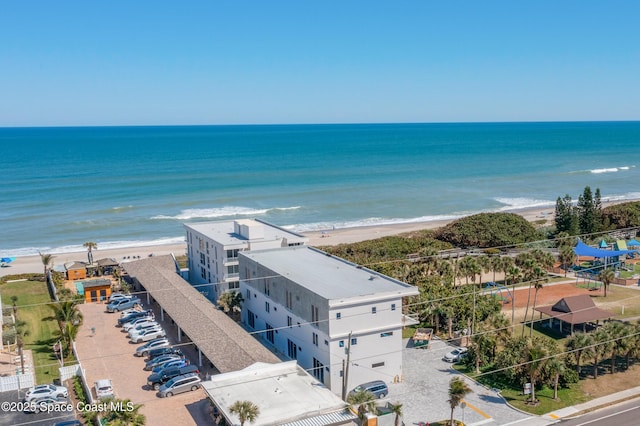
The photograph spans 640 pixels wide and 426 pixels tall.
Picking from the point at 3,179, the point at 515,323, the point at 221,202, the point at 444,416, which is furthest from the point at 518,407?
the point at 3,179

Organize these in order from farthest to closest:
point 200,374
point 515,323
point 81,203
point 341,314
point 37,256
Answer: point 81,203
point 37,256
point 515,323
point 200,374
point 341,314

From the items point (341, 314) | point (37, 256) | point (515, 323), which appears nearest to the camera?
point (341, 314)

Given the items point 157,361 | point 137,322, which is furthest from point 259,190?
point 157,361

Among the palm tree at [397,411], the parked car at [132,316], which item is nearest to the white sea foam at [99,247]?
the parked car at [132,316]

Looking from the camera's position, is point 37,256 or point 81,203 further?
point 81,203

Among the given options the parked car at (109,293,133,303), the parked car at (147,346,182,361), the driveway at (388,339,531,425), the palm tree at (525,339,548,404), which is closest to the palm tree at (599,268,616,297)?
the driveway at (388,339,531,425)

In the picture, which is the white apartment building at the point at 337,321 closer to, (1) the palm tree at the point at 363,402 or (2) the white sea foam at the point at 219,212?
(1) the palm tree at the point at 363,402

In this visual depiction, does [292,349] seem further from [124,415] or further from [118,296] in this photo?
[118,296]

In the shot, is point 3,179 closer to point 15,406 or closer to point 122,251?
point 122,251
